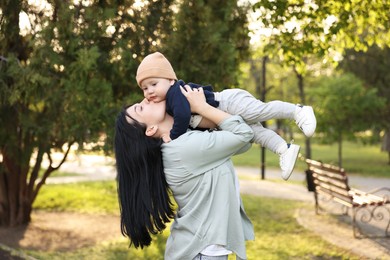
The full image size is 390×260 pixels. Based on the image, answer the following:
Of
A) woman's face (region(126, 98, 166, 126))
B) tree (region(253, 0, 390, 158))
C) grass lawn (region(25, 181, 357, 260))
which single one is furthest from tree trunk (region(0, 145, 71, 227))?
woman's face (region(126, 98, 166, 126))

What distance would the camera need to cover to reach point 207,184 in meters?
2.60

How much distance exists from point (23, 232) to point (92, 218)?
143cm

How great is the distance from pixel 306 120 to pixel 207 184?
23.3 inches

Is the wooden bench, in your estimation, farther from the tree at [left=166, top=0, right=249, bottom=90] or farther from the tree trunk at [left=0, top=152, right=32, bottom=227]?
the tree trunk at [left=0, top=152, right=32, bottom=227]

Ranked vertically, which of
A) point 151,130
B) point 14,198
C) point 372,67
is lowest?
point 14,198

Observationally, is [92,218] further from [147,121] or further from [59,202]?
[147,121]

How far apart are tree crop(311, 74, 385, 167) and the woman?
16.5 meters

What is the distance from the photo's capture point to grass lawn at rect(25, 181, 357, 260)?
6.76 m

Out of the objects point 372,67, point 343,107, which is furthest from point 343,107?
point 372,67

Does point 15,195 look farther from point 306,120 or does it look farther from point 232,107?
point 306,120

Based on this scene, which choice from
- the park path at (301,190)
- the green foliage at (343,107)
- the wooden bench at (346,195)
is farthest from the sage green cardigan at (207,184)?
the green foliage at (343,107)

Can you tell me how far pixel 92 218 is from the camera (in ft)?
30.7

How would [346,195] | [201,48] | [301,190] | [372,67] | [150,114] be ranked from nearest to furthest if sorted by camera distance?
[150,114] < [201,48] < [346,195] < [301,190] < [372,67]

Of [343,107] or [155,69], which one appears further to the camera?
[343,107]
